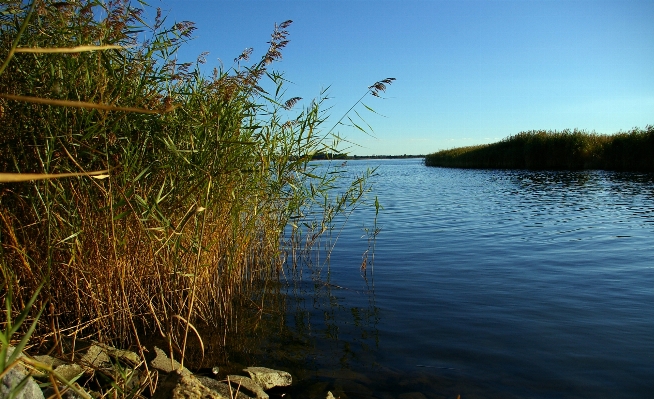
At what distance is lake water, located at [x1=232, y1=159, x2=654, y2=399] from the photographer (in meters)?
4.50

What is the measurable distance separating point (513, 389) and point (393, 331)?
66.1 inches

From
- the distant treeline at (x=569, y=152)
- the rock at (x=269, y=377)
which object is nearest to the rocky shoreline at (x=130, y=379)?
the rock at (x=269, y=377)

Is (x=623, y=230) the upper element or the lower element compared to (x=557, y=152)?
lower

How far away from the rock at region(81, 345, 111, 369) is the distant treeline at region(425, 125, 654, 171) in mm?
31812

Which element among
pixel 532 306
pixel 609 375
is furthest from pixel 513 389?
pixel 532 306

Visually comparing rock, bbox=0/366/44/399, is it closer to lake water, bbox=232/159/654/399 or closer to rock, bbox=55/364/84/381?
rock, bbox=55/364/84/381

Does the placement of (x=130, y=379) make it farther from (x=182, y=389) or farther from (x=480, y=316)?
(x=480, y=316)

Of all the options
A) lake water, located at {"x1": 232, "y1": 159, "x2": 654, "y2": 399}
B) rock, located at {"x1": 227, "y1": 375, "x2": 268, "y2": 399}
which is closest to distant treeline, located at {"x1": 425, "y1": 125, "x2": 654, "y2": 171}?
lake water, located at {"x1": 232, "y1": 159, "x2": 654, "y2": 399}

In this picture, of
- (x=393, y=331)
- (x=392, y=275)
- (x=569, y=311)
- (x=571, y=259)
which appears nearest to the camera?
(x=393, y=331)

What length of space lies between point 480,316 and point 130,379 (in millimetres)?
4402

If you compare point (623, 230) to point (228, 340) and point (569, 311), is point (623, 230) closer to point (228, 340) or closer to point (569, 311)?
point (569, 311)

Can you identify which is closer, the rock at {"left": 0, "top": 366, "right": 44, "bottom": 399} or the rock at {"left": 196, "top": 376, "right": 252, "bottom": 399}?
the rock at {"left": 0, "top": 366, "right": 44, "bottom": 399}

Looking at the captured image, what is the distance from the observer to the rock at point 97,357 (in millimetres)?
3793

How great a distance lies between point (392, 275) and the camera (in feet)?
27.0
